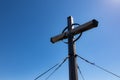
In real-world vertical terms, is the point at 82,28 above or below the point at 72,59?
above

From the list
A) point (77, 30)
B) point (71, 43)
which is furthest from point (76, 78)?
point (77, 30)

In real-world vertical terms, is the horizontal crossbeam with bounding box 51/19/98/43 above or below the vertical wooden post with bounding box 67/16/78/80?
above

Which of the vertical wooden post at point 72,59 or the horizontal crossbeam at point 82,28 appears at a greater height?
the horizontal crossbeam at point 82,28

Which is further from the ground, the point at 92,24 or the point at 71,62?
the point at 92,24

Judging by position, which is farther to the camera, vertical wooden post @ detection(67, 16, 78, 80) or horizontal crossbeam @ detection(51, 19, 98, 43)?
horizontal crossbeam @ detection(51, 19, 98, 43)

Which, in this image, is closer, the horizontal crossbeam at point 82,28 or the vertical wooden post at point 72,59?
the vertical wooden post at point 72,59

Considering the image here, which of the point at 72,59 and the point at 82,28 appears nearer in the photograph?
the point at 72,59

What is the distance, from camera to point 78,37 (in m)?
7.00

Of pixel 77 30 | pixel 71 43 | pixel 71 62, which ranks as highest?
pixel 77 30

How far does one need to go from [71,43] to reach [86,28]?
72 cm

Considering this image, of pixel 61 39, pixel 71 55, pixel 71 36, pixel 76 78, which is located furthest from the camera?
pixel 61 39

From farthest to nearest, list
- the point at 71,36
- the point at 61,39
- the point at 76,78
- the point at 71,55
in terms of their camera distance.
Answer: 1. the point at 61,39
2. the point at 71,36
3. the point at 71,55
4. the point at 76,78

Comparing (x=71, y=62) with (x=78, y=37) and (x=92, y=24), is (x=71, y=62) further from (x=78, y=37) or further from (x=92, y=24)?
(x=92, y=24)

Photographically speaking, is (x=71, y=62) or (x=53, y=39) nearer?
(x=71, y=62)
